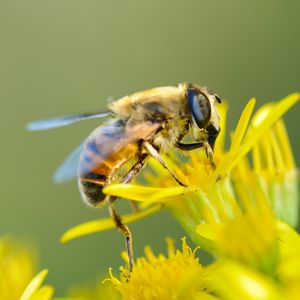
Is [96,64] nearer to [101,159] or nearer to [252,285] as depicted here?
[101,159]

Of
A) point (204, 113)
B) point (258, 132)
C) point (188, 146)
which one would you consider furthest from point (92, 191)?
point (258, 132)

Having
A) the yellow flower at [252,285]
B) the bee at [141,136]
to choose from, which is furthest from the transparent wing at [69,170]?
the yellow flower at [252,285]

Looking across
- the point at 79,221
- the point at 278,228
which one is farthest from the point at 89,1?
the point at 278,228

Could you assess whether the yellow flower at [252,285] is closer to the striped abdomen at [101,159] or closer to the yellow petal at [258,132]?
the yellow petal at [258,132]

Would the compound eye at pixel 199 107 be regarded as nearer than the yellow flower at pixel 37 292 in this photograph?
No

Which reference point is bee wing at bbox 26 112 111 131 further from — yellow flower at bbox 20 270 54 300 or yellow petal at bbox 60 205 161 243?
yellow flower at bbox 20 270 54 300

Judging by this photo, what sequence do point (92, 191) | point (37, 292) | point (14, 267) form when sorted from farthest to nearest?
point (92, 191) < point (14, 267) < point (37, 292)
